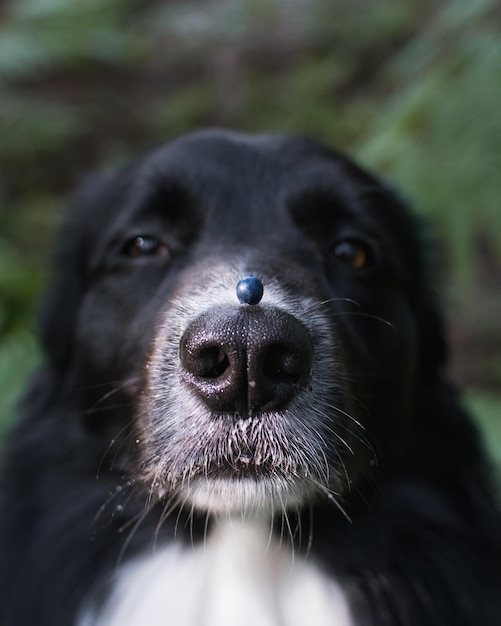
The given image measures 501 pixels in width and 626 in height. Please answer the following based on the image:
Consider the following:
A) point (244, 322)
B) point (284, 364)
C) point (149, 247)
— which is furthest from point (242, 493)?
point (149, 247)

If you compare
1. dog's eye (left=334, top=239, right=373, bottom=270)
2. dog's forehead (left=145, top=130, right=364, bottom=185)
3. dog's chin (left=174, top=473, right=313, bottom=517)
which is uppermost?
dog's forehead (left=145, top=130, right=364, bottom=185)

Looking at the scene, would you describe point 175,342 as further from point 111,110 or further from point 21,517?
point 111,110

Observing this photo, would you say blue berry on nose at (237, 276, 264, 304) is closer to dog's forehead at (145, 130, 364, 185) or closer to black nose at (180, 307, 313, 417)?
black nose at (180, 307, 313, 417)

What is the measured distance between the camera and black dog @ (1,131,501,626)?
2002 millimetres

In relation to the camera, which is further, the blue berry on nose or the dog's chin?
the dog's chin

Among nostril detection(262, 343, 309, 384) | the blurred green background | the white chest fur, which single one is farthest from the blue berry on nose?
the blurred green background

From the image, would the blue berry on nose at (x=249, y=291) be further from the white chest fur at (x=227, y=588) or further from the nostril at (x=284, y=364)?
the white chest fur at (x=227, y=588)

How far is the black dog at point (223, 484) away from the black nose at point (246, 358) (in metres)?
0.13

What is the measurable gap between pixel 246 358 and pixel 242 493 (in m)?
0.41

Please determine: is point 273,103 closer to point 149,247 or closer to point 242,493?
point 149,247

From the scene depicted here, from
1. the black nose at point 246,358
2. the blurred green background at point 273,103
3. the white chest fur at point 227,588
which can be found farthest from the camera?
the blurred green background at point 273,103

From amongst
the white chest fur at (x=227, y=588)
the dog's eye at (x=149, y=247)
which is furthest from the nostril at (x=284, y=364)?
the dog's eye at (x=149, y=247)

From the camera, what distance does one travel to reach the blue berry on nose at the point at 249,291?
1741 millimetres

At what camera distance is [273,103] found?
743 centimetres
